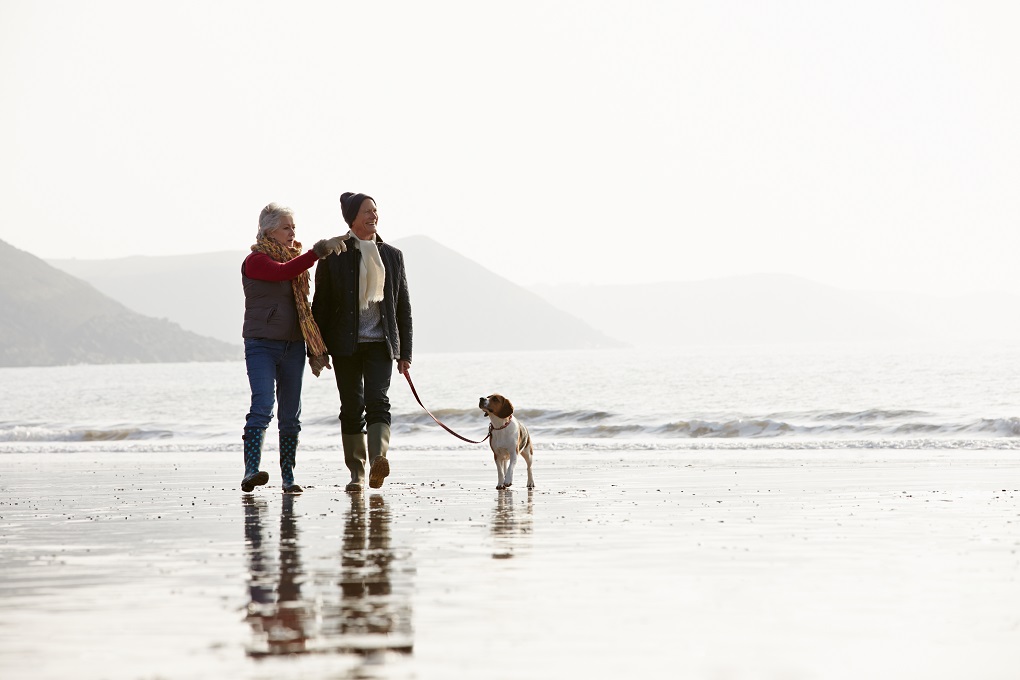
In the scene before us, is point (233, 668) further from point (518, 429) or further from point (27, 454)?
point (27, 454)

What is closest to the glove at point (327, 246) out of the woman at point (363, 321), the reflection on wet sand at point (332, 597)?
the woman at point (363, 321)

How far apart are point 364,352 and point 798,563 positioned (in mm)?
4961

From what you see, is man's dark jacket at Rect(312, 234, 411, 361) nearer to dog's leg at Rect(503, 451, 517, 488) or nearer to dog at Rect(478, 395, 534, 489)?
dog at Rect(478, 395, 534, 489)

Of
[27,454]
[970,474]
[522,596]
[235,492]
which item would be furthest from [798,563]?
[27,454]

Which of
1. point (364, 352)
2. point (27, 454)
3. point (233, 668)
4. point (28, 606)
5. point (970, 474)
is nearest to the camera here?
point (233, 668)

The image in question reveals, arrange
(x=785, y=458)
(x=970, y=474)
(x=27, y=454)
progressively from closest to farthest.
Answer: (x=970, y=474) < (x=785, y=458) < (x=27, y=454)

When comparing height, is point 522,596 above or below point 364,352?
below

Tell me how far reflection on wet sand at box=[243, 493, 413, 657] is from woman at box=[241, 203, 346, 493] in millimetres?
2494

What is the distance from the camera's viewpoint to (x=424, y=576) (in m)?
5.48

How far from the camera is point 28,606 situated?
479 centimetres

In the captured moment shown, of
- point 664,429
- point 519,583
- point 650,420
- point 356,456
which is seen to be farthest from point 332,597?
point 650,420

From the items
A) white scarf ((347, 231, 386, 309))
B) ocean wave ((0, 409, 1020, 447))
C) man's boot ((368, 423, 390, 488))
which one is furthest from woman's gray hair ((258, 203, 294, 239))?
ocean wave ((0, 409, 1020, 447))

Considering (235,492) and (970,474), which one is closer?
(235,492)

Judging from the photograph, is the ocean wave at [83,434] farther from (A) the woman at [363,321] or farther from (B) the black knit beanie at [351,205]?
(B) the black knit beanie at [351,205]
